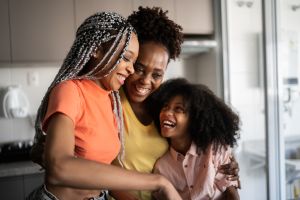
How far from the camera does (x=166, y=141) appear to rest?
45.5 inches

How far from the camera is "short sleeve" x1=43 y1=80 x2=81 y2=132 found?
2.17ft

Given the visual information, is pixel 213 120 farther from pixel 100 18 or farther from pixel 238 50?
pixel 238 50

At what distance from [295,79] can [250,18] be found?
668mm

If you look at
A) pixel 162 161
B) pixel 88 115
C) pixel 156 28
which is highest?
pixel 156 28

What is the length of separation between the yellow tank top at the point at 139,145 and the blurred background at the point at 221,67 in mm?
1222

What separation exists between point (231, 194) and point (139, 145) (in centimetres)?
36

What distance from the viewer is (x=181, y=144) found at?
116 centimetres

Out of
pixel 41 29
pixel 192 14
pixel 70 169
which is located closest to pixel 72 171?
pixel 70 169

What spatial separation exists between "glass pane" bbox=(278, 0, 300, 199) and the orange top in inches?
70.6

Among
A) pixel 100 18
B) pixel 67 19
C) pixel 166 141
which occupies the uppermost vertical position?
pixel 67 19

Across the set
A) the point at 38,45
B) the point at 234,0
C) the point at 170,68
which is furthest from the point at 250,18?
the point at 38,45

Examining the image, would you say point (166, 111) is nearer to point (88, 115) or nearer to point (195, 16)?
point (88, 115)

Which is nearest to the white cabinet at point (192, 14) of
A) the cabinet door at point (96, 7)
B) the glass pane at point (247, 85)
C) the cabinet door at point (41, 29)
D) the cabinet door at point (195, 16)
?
the cabinet door at point (195, 16)

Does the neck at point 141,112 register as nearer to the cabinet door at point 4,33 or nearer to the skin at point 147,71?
the skin at point 147,71
